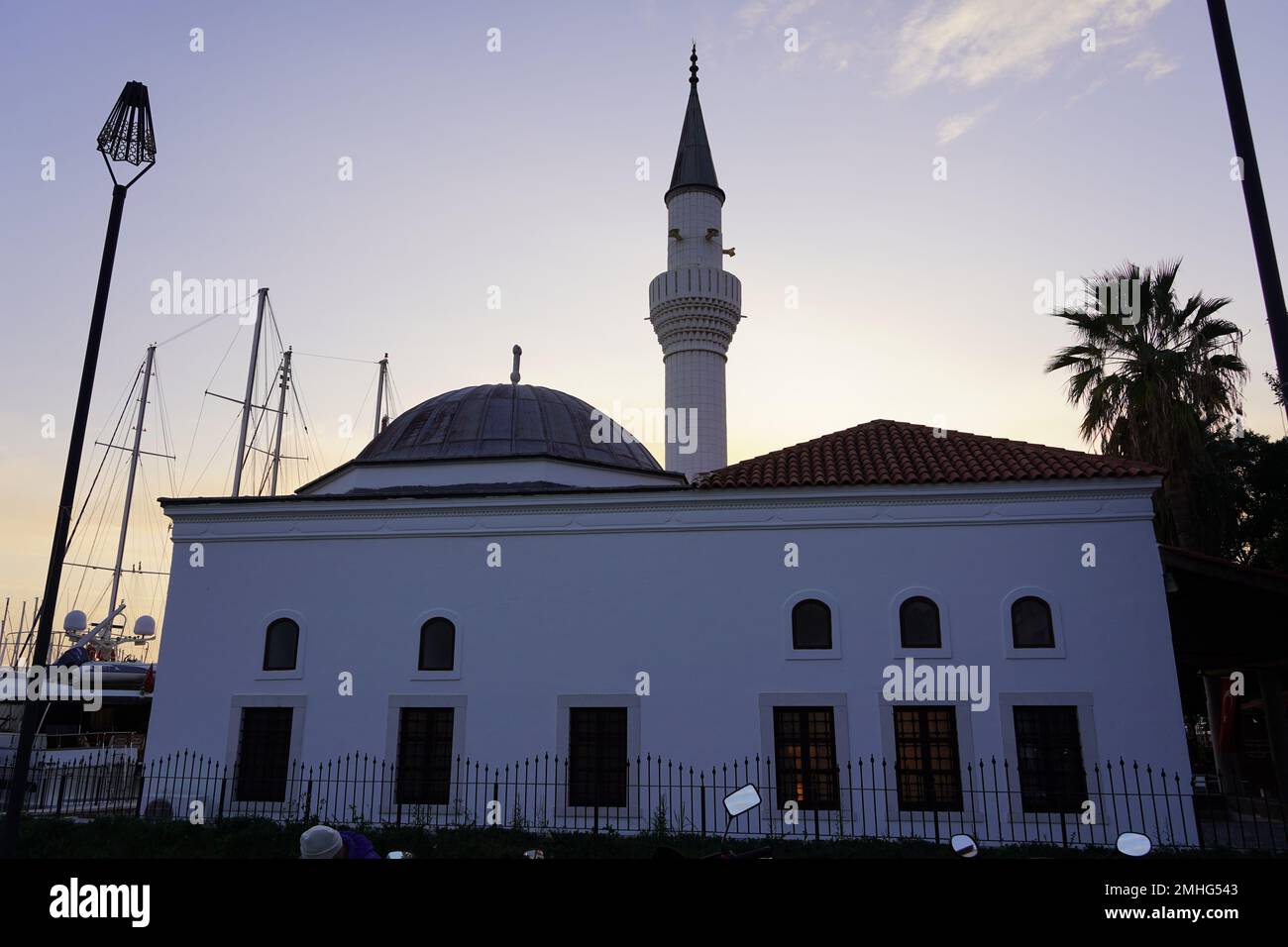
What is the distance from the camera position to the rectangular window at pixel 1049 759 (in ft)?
44.2

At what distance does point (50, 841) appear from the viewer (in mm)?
13922

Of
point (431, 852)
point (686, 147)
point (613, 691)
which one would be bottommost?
point (431, 852)

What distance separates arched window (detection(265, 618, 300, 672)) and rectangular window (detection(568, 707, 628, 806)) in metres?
5.55

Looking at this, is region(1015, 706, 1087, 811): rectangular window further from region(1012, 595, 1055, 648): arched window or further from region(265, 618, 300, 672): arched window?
region(265, 618, 300, 672): arched window

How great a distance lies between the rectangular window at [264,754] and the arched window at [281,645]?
2.64 feet

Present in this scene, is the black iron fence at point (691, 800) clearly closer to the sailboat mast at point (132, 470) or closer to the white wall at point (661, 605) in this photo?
the white wall at point (661, 605)

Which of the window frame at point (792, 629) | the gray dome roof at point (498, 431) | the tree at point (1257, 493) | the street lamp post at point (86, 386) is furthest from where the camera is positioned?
the tree at point (1257, 493)

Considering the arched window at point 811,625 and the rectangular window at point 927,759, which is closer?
the rectangular window at point 927,759

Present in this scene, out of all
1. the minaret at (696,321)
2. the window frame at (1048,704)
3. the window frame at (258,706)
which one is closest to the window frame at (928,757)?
the window frame at (1048,704)

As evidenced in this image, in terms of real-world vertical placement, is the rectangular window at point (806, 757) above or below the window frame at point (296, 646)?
below

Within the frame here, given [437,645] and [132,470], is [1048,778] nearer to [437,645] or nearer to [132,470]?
[437,645]
